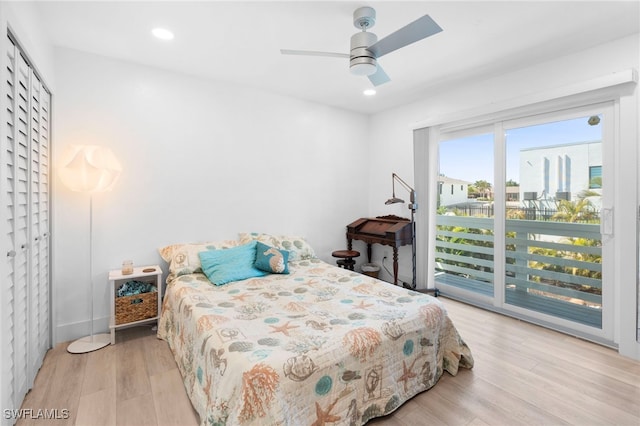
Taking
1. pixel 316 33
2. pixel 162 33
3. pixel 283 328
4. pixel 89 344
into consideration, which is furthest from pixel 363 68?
pixel 89 344

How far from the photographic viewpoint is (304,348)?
1623mm

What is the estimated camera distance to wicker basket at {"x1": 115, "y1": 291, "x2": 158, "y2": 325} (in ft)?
8.82

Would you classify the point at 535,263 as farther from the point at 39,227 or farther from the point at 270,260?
the point at 39,227

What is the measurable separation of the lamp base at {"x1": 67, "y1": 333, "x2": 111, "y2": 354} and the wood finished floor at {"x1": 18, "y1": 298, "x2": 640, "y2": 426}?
0.07 metres

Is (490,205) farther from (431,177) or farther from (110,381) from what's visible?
(110,381)

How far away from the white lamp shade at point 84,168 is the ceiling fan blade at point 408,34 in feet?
7.49

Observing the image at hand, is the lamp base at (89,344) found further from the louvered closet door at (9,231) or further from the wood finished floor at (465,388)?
the louvered closet door at (9,231)

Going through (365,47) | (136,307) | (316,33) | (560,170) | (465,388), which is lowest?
(465,388)

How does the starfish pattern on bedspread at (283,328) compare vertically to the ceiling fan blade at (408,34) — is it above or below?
below

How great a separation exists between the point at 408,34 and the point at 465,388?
2.30 meters

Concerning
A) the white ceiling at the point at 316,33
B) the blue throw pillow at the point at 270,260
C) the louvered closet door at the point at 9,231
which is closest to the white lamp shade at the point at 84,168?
the louvered closet door at the point at 9,231

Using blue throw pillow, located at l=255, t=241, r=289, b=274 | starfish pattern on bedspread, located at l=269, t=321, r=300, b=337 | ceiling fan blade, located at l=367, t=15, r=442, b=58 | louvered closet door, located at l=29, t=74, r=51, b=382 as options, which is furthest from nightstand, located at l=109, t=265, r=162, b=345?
ceiling fan blade, located at l=367, t=15, r=442, b=58

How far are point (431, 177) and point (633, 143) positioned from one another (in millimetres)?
1825

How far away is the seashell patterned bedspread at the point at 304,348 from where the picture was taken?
147cm
